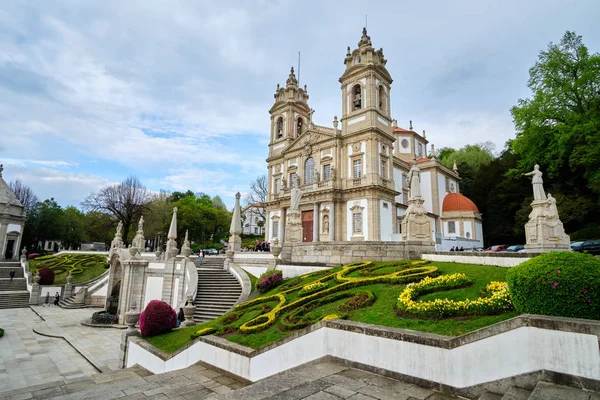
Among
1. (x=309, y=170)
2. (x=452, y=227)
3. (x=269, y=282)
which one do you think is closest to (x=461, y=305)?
(x=269, y=282)

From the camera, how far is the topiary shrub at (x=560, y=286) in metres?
4.11

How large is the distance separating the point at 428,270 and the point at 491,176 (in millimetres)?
39202

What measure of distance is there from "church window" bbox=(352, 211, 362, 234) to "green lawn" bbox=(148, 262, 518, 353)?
1607cm

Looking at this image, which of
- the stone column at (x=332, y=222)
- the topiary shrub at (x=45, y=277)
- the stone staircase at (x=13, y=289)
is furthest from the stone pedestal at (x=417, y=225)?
the topiary shrub at (x=45, y=277)

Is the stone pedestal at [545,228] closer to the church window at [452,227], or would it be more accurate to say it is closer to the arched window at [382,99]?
the arched window at [382,99]

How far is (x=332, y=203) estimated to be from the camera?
29078 mm

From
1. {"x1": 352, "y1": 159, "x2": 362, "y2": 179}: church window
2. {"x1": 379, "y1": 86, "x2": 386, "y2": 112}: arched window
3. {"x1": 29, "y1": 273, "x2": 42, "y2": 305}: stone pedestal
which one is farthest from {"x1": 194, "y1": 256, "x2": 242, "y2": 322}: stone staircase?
{"x1": 379, "y1": 86, "x2": 386, "y2": 112}: arched window

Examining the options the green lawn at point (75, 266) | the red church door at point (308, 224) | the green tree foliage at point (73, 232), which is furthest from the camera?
the green tree foliage at point (73, 232)

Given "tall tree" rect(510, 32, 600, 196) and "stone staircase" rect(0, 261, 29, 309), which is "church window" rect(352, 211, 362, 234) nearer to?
"tall tree" rect(510, 32, 600, 196)

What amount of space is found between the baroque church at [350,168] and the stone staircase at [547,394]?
2290cm

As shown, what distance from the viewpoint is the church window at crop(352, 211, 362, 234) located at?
28.0 metres

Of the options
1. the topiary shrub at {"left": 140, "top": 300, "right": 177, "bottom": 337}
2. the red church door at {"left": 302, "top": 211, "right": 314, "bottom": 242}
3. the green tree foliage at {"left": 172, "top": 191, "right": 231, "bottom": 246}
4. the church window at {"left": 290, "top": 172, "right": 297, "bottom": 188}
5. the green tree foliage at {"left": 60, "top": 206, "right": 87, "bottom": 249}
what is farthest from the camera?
the green tree foliage at {"left": 60, "top": 206, "right": 87, "bottom": 249}

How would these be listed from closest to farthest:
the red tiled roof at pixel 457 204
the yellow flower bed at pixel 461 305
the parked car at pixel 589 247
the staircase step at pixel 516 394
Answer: the staircase step at pixel 516 394, the yellow flower bed at pixel 461 305, the parked car at pixel 589 247, the red tiled roof at pixel 457 204

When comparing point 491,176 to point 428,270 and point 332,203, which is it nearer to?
point 332,203
